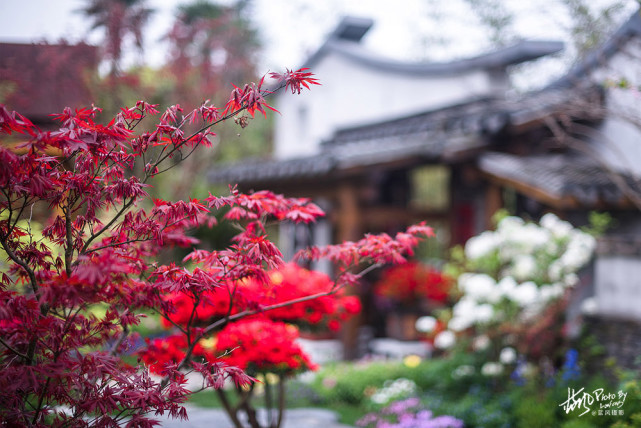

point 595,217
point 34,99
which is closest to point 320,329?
point 595,217

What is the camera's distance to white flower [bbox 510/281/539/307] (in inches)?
208

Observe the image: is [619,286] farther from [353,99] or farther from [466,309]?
[353,99]

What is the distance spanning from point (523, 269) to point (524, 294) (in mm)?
424

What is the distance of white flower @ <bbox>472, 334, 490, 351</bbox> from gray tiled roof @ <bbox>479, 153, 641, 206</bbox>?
172cm

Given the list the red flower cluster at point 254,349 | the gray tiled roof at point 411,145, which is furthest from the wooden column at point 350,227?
the red flower cluster at point 254,349

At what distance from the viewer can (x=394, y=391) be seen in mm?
6328

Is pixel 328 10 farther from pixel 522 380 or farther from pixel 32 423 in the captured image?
pixel 32 423

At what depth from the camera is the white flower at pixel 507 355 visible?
549 cm

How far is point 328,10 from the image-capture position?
18750 mm

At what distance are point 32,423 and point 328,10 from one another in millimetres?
18112

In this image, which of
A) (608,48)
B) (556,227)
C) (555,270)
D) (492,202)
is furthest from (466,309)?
(608,48)

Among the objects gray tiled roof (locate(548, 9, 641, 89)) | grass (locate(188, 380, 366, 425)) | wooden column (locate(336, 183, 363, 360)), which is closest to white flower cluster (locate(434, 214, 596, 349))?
grass (locate(188, 380, 366, 425))

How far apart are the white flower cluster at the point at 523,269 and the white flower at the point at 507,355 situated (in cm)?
32

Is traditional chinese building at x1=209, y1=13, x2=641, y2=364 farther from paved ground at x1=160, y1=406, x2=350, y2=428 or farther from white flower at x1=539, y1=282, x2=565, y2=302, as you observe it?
paved ground at x1=160, y1=406, x2=350, y2=428
